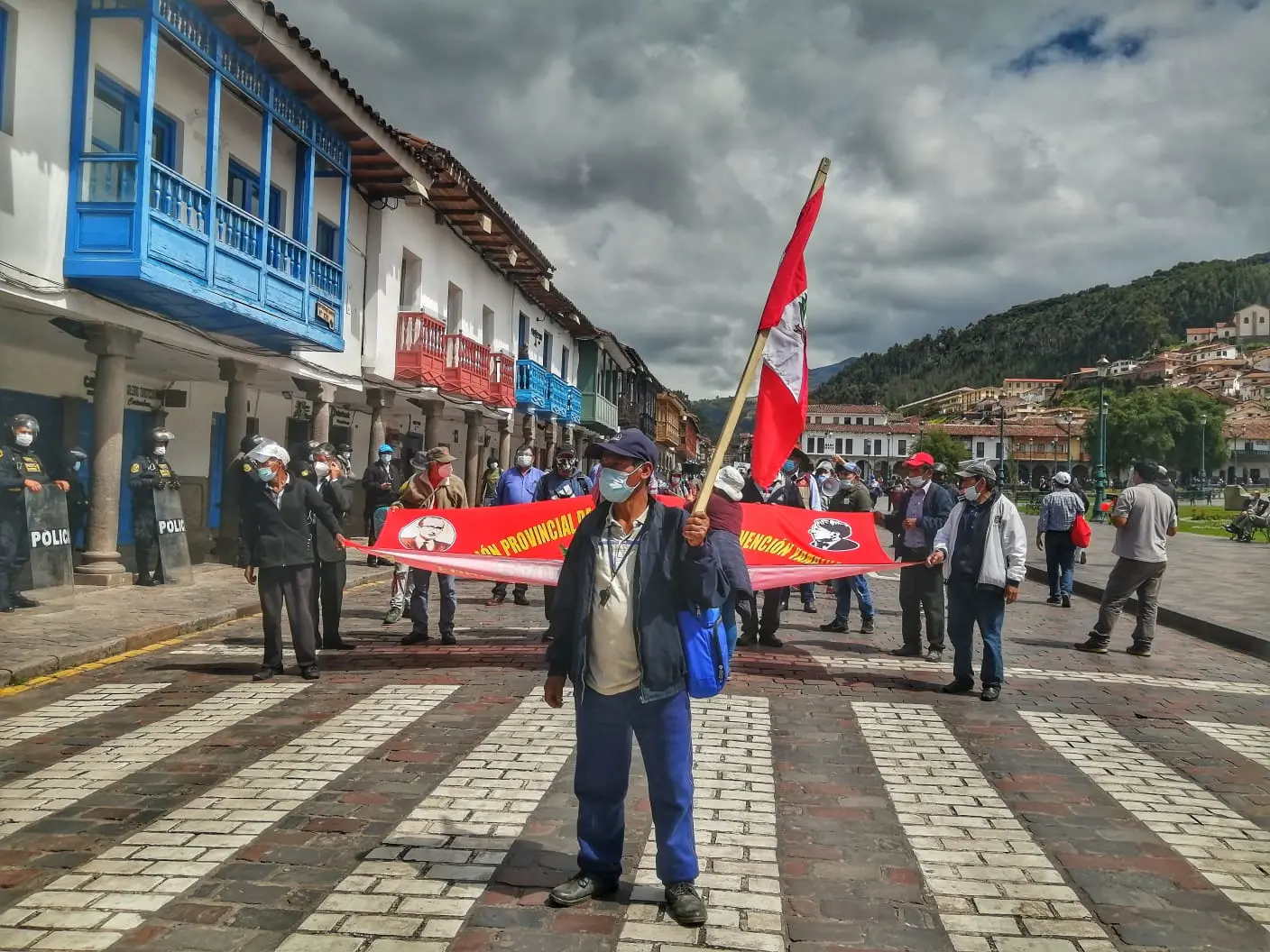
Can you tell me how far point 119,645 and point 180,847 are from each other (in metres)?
5.02

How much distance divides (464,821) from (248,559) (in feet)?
12.1

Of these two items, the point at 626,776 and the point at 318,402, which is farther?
the point at 318,402

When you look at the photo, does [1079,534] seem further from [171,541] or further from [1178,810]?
[171,541]

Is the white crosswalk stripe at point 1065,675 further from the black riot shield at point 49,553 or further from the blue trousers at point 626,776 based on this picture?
the black riot shield at point 49,553

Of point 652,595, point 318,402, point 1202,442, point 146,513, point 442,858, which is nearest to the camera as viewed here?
point 652,595

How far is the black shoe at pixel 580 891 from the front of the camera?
135 inches

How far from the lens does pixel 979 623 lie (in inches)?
291

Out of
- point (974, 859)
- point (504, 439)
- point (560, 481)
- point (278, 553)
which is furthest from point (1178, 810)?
point (504, 439)

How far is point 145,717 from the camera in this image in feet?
19.7

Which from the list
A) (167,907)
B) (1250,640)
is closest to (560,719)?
(167,907)

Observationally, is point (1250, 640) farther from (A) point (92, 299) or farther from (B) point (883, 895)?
(A) point (92, 299)

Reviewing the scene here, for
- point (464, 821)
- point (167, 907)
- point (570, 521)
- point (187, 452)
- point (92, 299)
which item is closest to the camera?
point (167, 907)

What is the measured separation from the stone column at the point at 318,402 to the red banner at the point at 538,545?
9208 mm

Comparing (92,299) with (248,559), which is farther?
(92,299)
